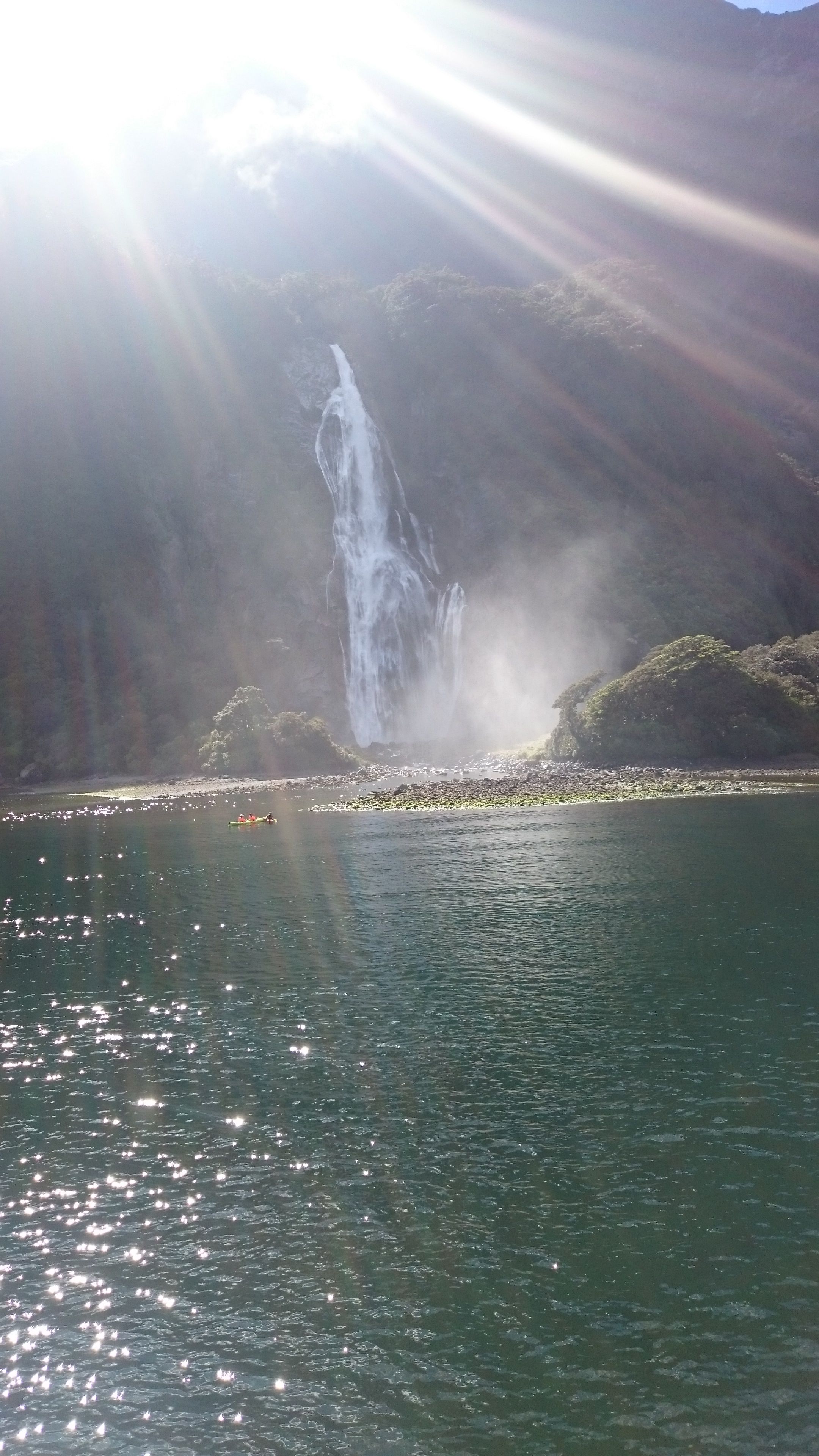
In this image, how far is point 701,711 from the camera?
241 ft

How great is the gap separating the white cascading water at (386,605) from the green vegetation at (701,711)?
39875 mm

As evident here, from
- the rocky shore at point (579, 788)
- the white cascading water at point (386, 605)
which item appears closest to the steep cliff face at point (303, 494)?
the white cascading water at point (386, 605)

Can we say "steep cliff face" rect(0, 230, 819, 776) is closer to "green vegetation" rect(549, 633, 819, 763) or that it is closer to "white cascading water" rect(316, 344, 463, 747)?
"white cascading water" rect(316, 344, 463, 747)

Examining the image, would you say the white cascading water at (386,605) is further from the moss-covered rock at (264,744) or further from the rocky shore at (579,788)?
the rocky shore at (579,788)

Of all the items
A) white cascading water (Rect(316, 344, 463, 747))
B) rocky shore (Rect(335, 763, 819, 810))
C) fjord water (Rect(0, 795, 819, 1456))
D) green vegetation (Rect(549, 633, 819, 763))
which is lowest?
fjord water (Rect(0, 795, 819, 1456))

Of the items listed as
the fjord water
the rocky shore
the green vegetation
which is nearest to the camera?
the fjord water

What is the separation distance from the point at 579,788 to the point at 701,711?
16.0m

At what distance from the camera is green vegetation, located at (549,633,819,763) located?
72750 mm

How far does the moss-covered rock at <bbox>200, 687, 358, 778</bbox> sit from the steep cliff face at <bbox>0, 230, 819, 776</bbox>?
21.6ft

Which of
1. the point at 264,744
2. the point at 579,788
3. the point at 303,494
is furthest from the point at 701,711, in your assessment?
the point at 303,494

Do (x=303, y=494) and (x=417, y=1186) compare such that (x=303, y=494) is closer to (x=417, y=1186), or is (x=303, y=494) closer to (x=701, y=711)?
(x=701, y=711)

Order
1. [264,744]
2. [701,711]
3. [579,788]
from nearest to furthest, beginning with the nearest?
[579,788] < [701,711] < [264,744]

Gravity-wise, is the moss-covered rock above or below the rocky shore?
above

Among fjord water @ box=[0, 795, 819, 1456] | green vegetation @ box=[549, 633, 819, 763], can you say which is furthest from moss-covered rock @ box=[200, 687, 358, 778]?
fjord water @ box=[0, 795, 819, 1456]
